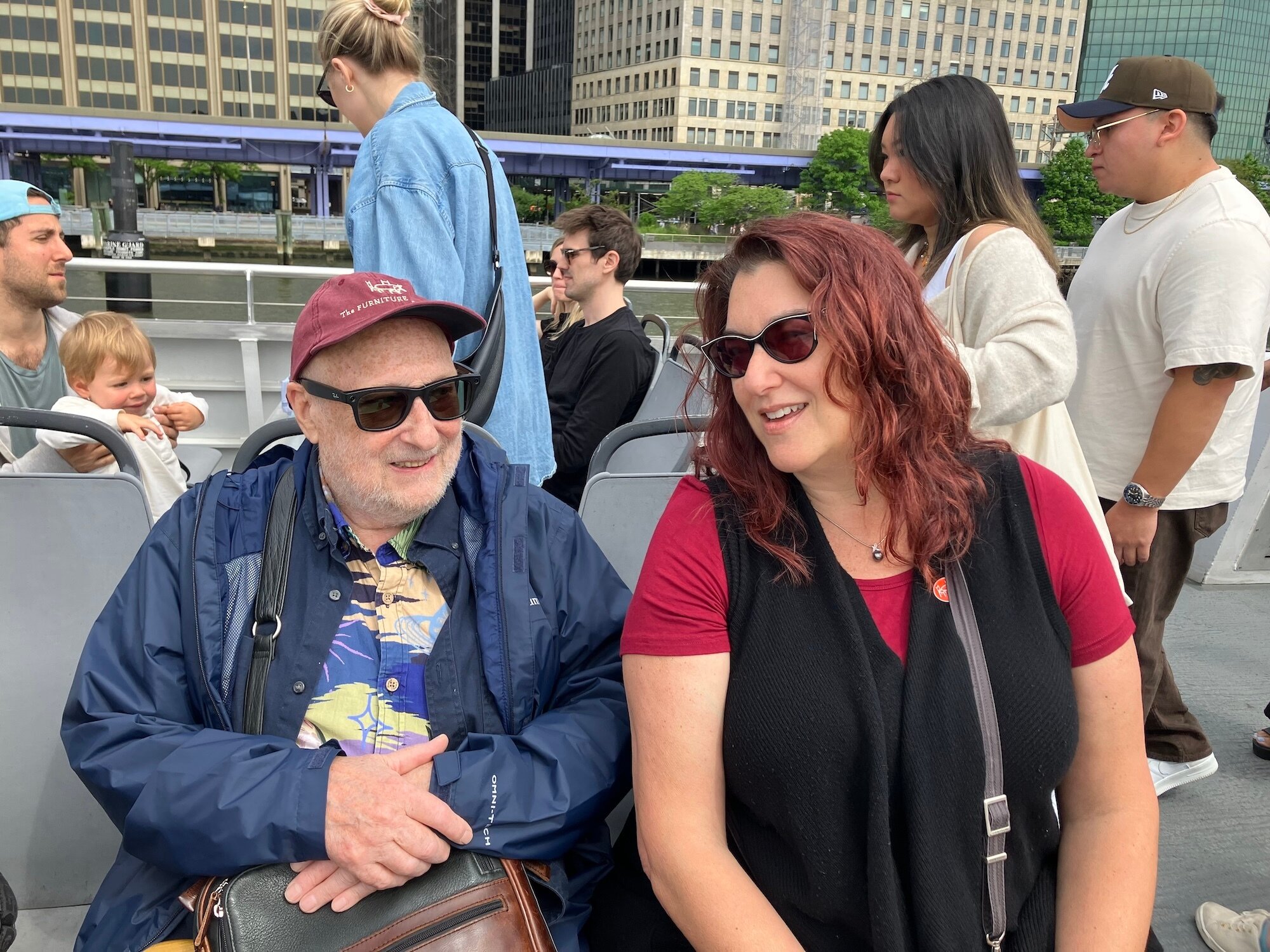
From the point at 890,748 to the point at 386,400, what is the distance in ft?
3.45

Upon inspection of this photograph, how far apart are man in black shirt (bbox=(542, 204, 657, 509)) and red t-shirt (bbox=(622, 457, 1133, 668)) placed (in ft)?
7.56

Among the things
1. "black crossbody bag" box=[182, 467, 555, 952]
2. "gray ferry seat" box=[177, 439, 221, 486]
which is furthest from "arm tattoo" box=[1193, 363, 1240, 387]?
"gray ferry seat" box=[177, 439, 221, 486]

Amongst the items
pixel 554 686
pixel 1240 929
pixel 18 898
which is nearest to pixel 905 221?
pixel 554 686

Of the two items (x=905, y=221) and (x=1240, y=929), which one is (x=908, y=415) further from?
(x=1240, y=929)

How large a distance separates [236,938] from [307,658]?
46cm

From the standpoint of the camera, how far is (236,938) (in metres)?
1.41

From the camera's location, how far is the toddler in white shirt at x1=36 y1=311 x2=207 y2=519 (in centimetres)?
303

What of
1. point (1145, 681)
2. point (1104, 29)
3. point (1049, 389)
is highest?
point (1104, 29)

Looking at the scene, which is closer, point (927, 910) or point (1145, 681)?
point (927, 910)

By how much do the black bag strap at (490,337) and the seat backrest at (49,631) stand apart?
0.81 metres

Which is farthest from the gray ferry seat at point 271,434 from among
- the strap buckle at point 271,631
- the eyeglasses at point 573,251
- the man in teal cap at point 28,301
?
the eyeglasses at point 573,251

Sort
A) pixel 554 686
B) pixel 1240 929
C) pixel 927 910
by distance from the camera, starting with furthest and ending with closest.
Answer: pixel 1240 929
pixel 554 686
pixel 927 910

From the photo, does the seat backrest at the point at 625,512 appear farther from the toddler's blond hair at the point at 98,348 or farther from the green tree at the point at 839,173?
the green tree at the point at 839,173

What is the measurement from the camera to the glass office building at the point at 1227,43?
9594 centimetres
